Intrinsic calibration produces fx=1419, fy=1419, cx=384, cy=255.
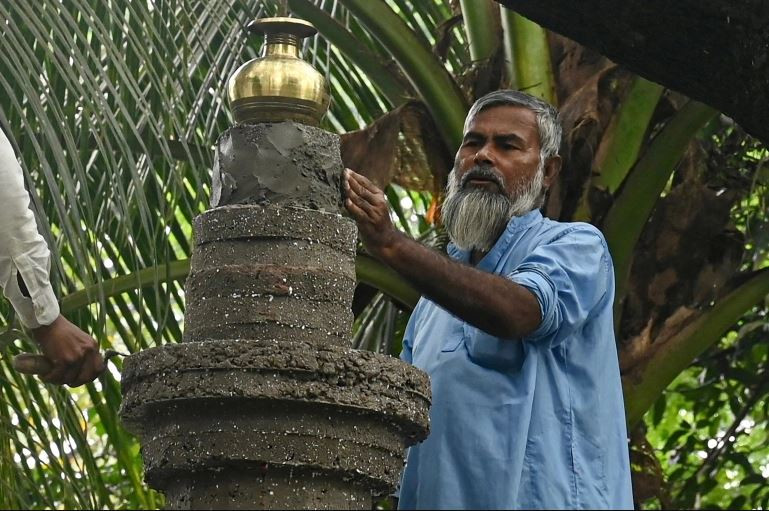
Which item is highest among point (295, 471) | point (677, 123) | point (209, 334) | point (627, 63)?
point (677, 123)

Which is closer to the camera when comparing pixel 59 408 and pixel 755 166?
pixel 59 408

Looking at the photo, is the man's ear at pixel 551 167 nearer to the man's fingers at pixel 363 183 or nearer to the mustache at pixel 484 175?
the mustache at pixel 484 175

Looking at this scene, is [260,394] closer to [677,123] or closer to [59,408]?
[59,408]

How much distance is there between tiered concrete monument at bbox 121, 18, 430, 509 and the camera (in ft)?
9.56

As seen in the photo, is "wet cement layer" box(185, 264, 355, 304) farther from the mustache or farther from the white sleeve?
the mustache

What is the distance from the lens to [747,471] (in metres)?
7.25

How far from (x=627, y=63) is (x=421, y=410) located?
1243 mm

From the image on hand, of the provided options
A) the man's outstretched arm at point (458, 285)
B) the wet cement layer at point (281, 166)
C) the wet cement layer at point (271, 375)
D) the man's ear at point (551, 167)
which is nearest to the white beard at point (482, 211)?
the man's ear at point (551, 167)

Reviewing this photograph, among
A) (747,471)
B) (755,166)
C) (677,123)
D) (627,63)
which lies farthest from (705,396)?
(627,63)

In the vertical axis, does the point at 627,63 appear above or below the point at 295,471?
above

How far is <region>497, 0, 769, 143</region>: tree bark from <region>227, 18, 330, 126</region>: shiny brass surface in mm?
628

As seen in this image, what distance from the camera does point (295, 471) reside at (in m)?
2.94

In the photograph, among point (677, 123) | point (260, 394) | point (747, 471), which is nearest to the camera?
point (260, 394)

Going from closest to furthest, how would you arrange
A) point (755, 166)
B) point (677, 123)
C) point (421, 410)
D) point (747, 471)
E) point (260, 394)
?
1. point (260, 394)
2. point (421, 410)
3. point (677, 123)
4. point (755, 166)
5. point (747, 471)
